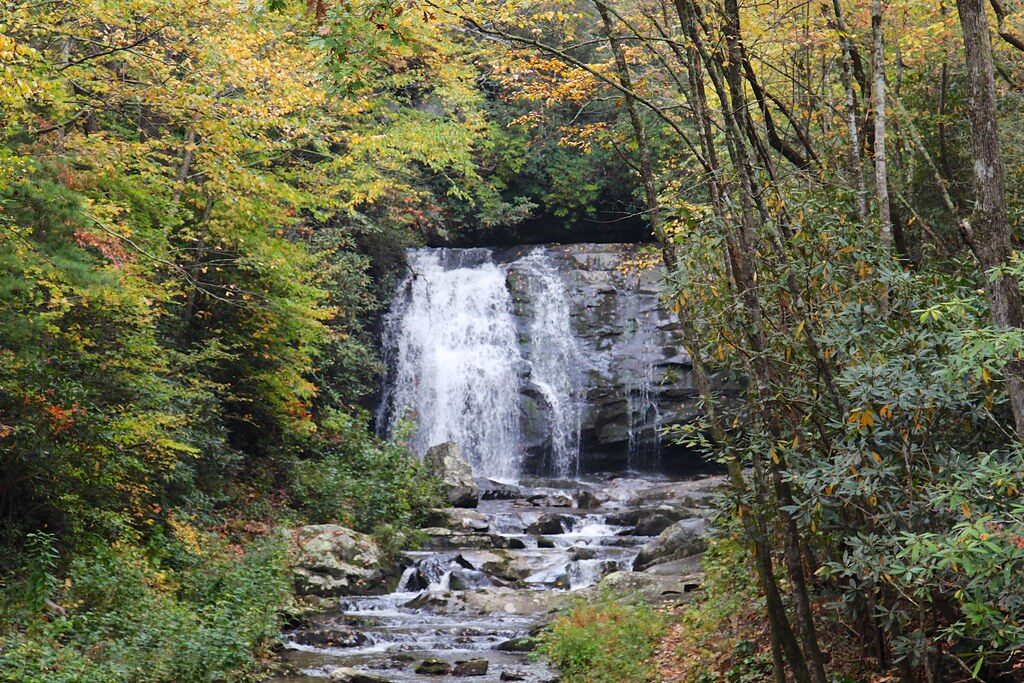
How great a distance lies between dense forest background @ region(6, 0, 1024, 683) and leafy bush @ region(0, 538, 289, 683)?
0.12ft

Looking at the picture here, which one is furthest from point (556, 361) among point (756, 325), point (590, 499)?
point (756, 325)

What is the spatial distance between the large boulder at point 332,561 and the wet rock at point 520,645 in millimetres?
3213

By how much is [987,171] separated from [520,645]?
720 cm

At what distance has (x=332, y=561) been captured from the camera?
41.1ft

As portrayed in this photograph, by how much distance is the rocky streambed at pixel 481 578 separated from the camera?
30.8 ft

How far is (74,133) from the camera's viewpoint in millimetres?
10703

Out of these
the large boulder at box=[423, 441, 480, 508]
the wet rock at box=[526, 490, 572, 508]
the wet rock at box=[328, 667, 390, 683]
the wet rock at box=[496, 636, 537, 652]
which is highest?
the large boulder at box=[423, 441, 480, 508]

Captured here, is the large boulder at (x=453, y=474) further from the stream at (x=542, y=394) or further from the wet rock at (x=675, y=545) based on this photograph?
the wet rock at (x=675, y=545)


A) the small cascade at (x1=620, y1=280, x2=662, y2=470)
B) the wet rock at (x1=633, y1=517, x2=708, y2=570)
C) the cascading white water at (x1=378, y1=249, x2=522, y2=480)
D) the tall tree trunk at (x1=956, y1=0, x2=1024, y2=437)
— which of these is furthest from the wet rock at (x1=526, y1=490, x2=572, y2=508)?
the tall tree trunk at (x1=956, y1=0, x2=1024, y2=437)

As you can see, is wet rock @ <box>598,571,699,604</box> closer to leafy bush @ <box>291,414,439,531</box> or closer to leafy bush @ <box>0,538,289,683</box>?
leafy bush @ <box>0,538,289,683</box>

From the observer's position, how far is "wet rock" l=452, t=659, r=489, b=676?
8.78 meters

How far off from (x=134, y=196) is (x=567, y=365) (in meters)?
13.4

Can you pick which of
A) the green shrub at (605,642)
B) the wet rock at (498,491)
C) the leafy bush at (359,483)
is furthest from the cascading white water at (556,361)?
the green shrub at (605,642)

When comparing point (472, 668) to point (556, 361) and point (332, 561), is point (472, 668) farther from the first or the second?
point (556, 361)
